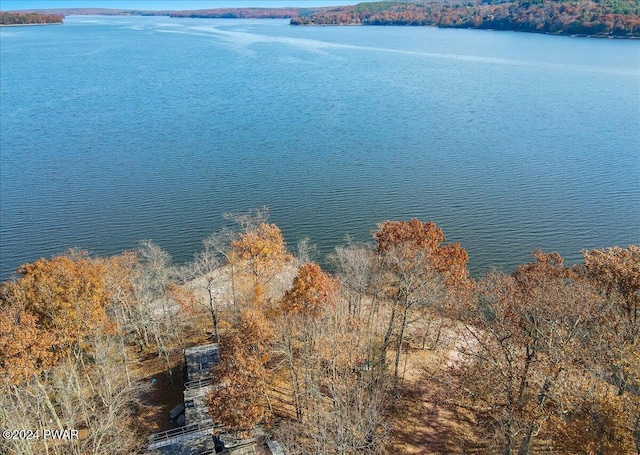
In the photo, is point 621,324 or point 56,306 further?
point 56,306

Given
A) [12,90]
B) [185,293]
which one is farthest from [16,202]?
[12,90]

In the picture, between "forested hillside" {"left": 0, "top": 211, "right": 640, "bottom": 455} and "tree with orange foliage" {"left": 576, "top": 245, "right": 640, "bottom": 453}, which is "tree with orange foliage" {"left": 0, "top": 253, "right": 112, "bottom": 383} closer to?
"forested hillside" {"left": 0, "top": 211, "right": 640, "bottom": 455}

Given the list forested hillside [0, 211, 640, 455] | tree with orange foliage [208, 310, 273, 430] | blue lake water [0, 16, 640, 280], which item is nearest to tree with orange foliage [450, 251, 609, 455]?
forested hillside [0, 211, 640, 455]

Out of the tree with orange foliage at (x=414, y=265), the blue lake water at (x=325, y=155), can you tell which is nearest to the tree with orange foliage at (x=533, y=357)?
the tree with orange foliage at (x=414, y=265)

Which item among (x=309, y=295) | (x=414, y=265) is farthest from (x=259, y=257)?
(x=414, y=265)

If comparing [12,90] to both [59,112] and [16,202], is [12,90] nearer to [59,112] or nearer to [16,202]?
[59,112]

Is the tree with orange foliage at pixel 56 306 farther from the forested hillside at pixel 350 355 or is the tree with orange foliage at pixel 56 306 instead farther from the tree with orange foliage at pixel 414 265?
the tree with orange foliage at pixel 414 265

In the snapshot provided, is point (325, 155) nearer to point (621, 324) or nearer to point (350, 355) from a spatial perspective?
point (350, 355)
